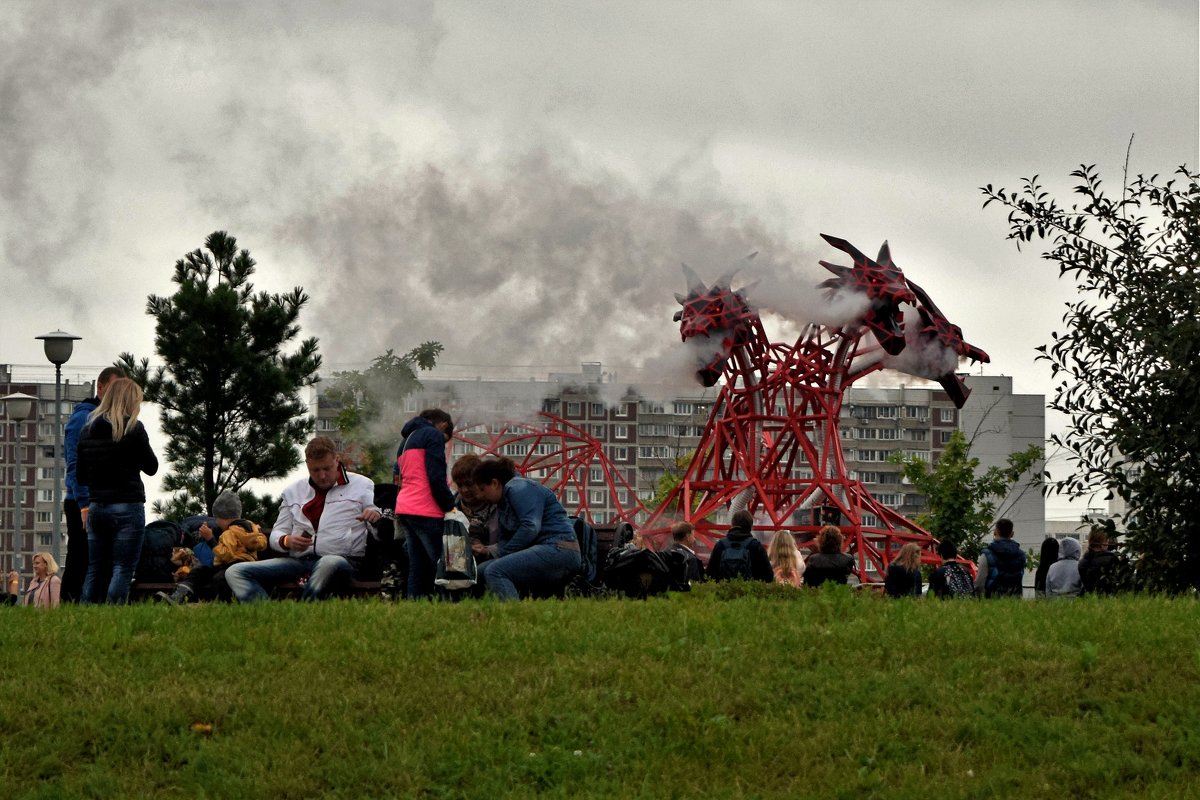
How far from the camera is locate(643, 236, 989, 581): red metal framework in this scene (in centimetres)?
2881

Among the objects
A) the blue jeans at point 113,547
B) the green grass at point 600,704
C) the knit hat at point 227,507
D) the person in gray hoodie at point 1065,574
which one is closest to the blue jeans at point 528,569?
the green grass at point 600,704

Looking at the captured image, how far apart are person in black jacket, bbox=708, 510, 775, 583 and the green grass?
390cm

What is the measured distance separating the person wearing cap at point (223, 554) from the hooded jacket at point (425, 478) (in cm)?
143

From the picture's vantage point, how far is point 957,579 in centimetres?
1658

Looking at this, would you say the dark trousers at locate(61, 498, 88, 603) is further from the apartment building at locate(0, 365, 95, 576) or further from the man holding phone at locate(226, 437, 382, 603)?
the apartment building at locate(0, 365, 95, 576)

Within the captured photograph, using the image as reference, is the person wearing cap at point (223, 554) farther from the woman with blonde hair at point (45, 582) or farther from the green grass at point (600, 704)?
the green grass at point (600, 704)

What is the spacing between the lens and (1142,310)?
13977 mm

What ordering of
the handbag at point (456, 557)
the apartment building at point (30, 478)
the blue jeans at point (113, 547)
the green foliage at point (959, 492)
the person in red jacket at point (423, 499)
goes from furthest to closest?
the apartment building at point (30, 478) < the green foliage at point (959, 492) < the person in red jacket at point (423, 499) < the blue jeans at point (113, 547) < the handbag at point (456, 557)

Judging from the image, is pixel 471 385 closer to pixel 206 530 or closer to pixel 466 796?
pixel 206 530

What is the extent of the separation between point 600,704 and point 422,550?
14.3 feet

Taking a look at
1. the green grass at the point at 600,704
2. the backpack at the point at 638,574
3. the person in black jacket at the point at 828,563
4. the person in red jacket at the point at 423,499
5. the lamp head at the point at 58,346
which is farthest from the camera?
the lamp head at the point at 58,346

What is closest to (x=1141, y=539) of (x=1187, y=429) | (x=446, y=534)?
(x=1187, y=429)

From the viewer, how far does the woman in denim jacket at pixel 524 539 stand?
12875mm

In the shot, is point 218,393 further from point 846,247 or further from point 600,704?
point 600,704
